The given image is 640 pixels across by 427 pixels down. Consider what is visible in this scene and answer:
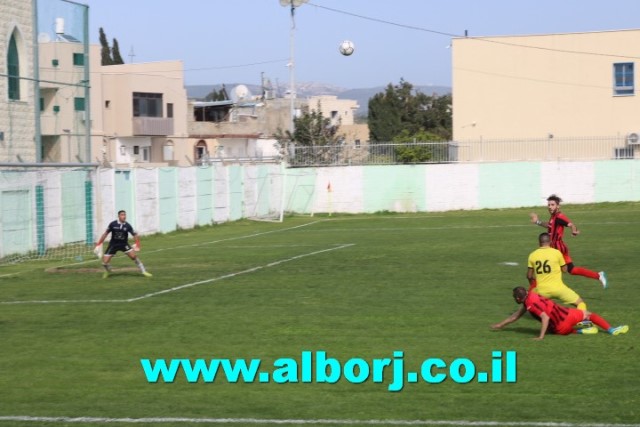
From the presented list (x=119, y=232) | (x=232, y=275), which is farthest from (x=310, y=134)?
(x=119, y=232)

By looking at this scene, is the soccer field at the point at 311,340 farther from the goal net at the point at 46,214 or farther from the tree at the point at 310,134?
the tree at the point at 310,134

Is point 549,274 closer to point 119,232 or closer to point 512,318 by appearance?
point 512,318

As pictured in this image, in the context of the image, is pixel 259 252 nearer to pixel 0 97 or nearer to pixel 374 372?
pixel 0 97

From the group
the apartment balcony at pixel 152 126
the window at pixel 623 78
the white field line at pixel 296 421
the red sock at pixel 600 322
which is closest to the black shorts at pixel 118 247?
the red sock at pixel 600 322

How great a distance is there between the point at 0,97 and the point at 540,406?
22717 millimetres

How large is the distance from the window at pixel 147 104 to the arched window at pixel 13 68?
174ft

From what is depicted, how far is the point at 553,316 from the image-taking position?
14430 mm

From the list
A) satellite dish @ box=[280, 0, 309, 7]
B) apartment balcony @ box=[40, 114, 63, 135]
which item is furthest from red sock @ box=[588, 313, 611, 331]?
satellite dish @ box=[280, 0, 309, 7]

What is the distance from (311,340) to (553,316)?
3.31 m

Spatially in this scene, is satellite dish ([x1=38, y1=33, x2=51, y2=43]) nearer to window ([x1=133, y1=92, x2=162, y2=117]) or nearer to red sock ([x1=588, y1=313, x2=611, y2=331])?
red sock ([x1=588, y1=313, x2=611, y2=331])

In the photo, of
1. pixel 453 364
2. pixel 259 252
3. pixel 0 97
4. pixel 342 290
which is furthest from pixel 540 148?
pixel 453 364

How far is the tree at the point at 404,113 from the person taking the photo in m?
101

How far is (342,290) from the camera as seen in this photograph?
805 inches

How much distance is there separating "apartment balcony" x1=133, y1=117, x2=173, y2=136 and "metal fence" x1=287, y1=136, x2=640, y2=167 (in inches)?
1257
